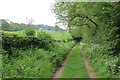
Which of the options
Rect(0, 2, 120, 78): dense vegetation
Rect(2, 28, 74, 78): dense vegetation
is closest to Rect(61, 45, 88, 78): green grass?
Rect(0, 2, 120, 78): dense vegetation

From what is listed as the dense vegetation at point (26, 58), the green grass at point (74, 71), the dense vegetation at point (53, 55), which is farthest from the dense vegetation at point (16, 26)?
the green grass at point (74, 71)

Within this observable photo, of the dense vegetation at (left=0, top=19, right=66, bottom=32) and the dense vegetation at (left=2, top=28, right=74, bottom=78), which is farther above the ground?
the dense vegetation at (left=0, top=19, right=66, bottom=32)

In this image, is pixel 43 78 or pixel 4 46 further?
pixel 4 46

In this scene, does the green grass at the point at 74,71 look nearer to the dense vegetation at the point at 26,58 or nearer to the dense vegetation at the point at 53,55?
the dense vegetation at the point at 53,55

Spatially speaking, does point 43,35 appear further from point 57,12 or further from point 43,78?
point 43,78

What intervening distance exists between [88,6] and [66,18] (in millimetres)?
10345

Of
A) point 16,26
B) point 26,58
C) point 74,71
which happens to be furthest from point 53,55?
point 16,26

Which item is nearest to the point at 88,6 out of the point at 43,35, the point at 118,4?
the point at 118,4

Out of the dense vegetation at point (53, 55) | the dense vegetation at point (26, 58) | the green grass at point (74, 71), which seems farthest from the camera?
the green grass at point (74, 71)

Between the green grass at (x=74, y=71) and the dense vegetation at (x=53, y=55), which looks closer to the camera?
the dense vegetation at (x=53, y=55)

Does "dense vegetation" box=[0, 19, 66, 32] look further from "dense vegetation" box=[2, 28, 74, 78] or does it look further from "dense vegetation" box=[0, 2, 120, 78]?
"dense vegetation" box=[2, 28, 74, 78]

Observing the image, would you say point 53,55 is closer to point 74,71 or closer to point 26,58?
point 74,71

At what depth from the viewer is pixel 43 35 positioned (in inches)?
1059

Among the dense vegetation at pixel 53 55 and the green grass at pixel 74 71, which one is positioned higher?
the dense vegetation at pixel 53 55
